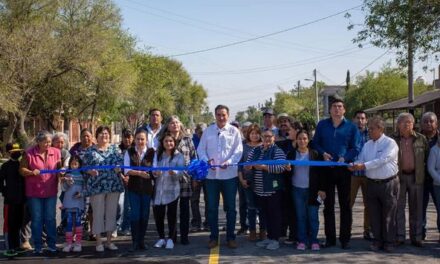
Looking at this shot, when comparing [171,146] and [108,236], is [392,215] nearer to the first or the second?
[171,146]

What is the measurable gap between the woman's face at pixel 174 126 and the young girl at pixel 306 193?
1749 mm

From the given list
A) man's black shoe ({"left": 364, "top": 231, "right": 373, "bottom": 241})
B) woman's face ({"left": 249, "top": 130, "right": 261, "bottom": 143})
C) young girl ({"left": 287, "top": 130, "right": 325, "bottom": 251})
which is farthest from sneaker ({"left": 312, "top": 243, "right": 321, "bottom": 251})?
woman's face ({"left": 249, "top": 130, "right": 261, "bottom": 143})

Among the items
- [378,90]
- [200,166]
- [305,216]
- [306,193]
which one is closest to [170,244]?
[200,166]

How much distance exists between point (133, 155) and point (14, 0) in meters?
27.7

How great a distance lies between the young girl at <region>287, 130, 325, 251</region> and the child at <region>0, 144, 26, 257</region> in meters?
3.81

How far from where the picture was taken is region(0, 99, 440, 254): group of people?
Result: 7.14 metres

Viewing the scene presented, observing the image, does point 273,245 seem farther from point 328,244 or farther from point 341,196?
point 341,196

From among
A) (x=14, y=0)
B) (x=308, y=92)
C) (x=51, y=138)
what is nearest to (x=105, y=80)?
(x=14, y=0)

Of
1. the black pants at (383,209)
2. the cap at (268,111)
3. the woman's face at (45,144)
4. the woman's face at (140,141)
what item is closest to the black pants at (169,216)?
the woman's face at (140,141)

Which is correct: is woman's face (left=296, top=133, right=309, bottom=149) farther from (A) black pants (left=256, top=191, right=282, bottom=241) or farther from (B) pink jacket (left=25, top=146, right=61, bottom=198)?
(B) pink jacket (left=25, top=146, right=61, bottom=198)

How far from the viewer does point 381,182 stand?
23.1 feet

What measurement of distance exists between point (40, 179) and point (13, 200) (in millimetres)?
468

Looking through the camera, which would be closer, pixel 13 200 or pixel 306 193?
pixel 13 200

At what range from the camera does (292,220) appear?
25.1ft
